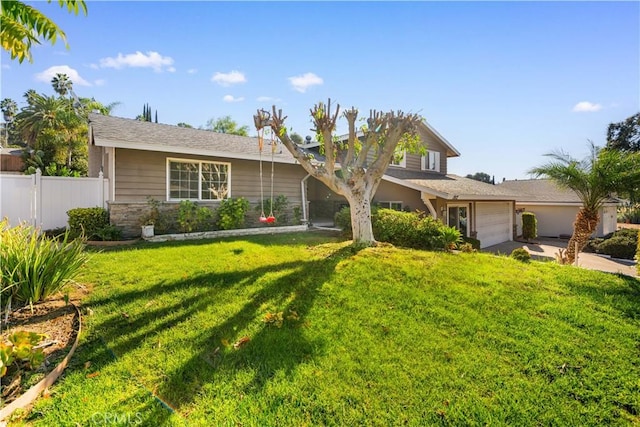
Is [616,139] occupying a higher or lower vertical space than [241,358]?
higher

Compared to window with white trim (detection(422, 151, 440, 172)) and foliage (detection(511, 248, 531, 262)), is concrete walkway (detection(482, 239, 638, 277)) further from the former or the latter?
window with white trim (detection(422, 151, 440, 172))

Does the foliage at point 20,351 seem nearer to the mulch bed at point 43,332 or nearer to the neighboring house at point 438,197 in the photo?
the mulch bed at point 43,332

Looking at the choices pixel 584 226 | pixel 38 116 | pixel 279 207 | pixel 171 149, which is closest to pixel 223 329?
pixel 171 149

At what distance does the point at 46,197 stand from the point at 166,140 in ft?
12.6

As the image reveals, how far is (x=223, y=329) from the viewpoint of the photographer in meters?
3.74

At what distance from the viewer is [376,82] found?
9906 mm

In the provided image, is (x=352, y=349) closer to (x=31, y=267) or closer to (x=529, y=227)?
(x=31, y=267)

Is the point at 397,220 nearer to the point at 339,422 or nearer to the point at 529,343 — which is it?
the point at 529,343

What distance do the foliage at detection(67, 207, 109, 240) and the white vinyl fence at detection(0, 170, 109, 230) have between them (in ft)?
2.62

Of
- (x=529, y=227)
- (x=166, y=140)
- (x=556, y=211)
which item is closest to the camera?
(x=166, y=140)

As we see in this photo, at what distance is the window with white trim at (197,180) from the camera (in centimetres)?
1039

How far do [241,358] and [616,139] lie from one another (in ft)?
127

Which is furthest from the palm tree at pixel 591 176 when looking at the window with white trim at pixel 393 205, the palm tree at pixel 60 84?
the palm tree at pixel 60 84

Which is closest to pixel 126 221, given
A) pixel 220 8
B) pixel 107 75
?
pixel 107 75
